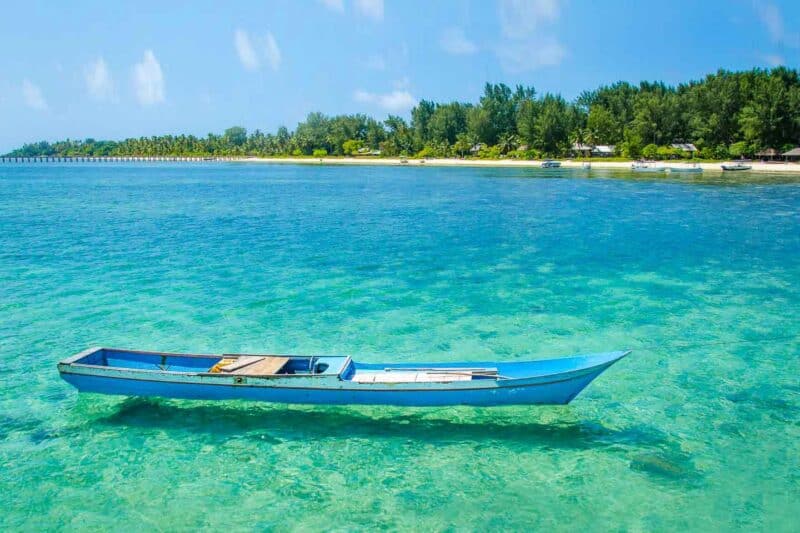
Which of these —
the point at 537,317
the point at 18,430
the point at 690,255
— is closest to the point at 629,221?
the point at 690,255

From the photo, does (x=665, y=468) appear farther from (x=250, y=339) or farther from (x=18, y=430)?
(x=18, y=430)

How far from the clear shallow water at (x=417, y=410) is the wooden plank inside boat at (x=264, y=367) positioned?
1.34 metres

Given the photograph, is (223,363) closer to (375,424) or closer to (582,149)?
(375,424)

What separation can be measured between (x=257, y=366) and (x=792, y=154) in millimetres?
127918

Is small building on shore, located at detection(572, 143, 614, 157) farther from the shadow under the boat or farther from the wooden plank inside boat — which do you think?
the wooden plank inside boat

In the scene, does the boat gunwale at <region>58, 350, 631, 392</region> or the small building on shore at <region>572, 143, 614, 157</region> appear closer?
the boat gunwale at <region>58, 350, 631, 392</region>

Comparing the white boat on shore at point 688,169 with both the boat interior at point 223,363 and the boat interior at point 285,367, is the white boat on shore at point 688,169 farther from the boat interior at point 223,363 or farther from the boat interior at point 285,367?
the boat interior at point 223,363

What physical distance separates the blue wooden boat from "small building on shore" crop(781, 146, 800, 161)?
124 meters

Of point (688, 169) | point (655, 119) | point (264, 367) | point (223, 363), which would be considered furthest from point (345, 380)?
point (655, 119)

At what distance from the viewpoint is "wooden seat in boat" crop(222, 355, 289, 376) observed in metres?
14.9

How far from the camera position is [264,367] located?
49.8 ft

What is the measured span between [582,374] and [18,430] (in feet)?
45.5

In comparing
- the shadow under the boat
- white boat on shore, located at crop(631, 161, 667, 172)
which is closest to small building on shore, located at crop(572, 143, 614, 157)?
white boat on shore, located at crop(631, 161, 667, 172)

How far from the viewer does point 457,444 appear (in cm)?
1398
